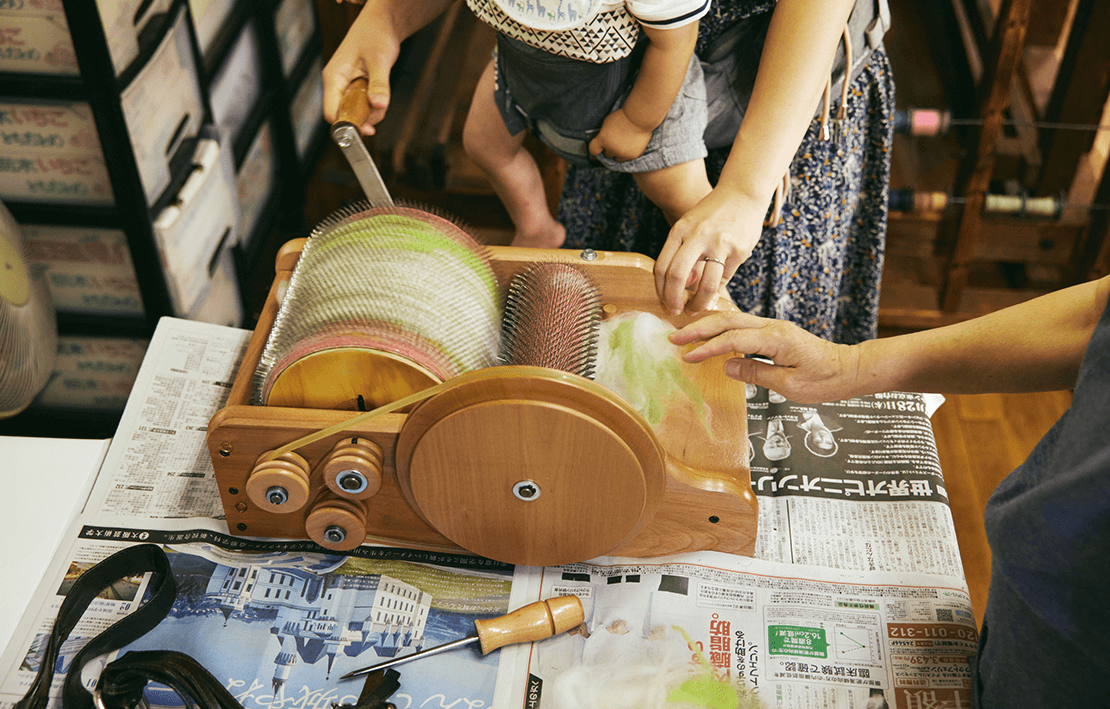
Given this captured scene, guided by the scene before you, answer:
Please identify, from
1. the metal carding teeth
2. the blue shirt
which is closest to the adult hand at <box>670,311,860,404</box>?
the metal carding teeth

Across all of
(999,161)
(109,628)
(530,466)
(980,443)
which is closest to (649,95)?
(530,466)

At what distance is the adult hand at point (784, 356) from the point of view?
0.93 meters

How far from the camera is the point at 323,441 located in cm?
89

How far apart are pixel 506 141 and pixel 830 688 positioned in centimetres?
86

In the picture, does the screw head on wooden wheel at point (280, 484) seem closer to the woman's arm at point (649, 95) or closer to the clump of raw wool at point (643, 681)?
the clump of raw wool at point (643, 681)

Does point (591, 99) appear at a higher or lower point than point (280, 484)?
higher

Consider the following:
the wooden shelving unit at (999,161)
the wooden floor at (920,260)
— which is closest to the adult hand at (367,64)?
the wooden floor at (920,260)

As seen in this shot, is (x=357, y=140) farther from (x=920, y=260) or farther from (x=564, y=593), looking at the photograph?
(x=920, y=260)

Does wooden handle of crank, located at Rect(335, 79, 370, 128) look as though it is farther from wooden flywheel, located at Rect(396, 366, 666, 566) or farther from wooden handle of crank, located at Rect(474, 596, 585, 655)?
wooden handle of crank, located at Rect(474, 596, 585, 655)

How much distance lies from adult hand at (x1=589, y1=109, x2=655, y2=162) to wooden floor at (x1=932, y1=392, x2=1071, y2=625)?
1102 mm

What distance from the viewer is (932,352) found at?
2.91 ft

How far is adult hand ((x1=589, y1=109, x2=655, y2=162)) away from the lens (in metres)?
1.11

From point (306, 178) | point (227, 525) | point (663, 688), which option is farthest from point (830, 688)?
point (306, 178)

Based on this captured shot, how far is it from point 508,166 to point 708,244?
1.61 ft
